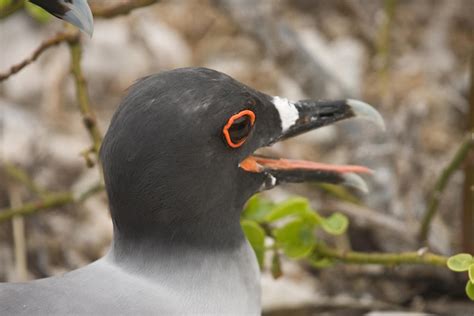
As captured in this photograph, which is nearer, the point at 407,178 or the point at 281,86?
the point at 407,178

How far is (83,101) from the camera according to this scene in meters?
2.86

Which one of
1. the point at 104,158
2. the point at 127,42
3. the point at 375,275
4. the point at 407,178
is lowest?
the point at 375,275

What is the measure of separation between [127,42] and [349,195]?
63.0 inches

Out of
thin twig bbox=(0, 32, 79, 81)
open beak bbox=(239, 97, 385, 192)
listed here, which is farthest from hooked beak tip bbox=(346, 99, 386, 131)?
thin twig bbox=(0, 32, 79, 81)

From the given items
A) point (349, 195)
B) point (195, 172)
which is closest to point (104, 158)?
point (195, 172)

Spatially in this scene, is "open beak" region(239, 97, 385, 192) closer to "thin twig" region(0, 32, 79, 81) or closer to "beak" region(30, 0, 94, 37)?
"beak" region(30, 0, 94, 37)

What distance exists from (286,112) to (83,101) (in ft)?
2.46

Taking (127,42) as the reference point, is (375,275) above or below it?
below

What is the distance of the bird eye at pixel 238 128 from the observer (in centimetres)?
215

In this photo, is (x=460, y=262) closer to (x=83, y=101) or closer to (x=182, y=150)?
(x=182, y=150)

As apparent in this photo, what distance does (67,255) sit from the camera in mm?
3564

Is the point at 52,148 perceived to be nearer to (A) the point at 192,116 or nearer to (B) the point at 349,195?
(B) the point at 349,195

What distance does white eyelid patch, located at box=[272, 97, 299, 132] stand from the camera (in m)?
2.35

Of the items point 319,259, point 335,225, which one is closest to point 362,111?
point 335,225
